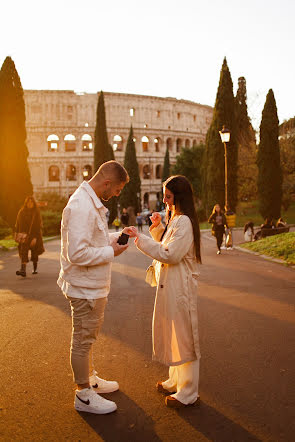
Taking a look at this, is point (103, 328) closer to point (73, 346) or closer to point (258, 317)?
point (258, 317)

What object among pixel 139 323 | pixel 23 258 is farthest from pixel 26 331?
pixel 23 258

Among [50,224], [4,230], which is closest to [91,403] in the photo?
[4,230]

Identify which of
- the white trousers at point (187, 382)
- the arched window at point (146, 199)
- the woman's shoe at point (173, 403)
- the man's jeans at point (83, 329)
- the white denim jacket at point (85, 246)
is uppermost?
the white denim jacket at point (85, 246)

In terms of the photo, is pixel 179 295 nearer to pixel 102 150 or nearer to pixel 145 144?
pixel 102 150

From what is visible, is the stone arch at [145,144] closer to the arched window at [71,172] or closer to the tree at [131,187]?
the arched window at [71,172]

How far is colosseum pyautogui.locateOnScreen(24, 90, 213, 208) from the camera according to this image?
8012cm

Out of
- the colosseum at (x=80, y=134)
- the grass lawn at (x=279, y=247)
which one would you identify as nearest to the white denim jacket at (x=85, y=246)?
the grass lawn at (x=279, y=247)

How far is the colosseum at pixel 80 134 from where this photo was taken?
8012 cm

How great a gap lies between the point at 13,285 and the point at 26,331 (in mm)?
4134

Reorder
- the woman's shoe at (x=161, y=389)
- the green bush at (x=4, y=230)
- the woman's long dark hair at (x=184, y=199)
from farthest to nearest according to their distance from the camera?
1. the green bush at (x=4, y=230)
2. the woman's shoe at (x=161, y=389)
3. the woman's long dark hair at (x=184, y=199)

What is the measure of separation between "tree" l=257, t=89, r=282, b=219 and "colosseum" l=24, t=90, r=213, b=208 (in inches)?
1969

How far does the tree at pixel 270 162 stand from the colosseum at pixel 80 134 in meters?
50.0

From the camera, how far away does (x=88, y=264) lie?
11.3 feet

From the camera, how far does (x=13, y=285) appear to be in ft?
32.7
